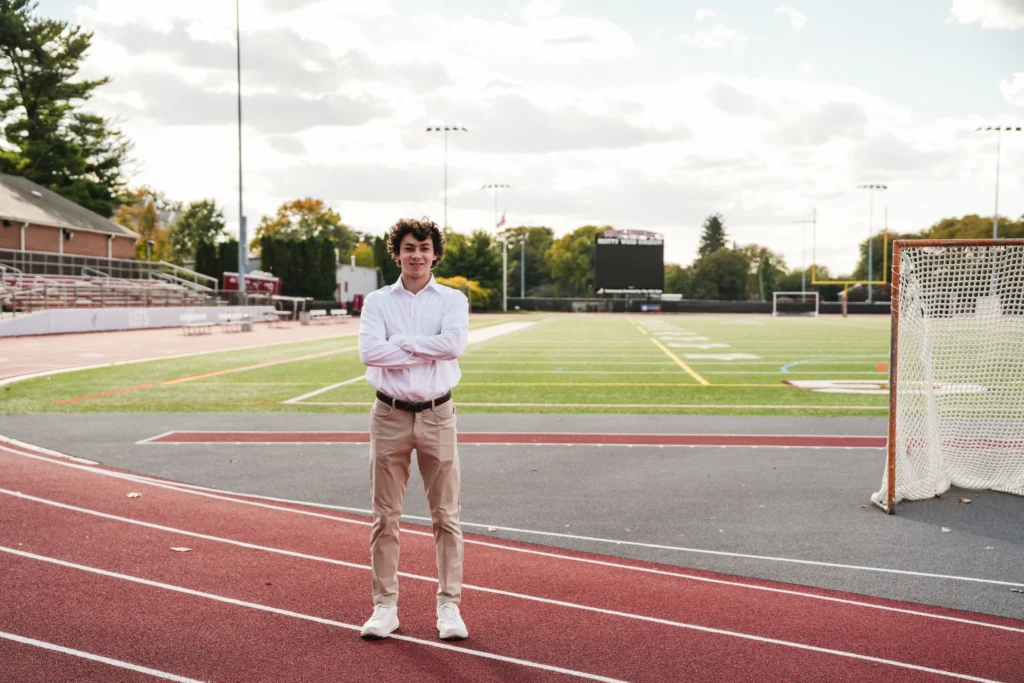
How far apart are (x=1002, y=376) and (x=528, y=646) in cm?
709

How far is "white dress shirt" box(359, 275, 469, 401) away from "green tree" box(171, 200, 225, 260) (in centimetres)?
9252

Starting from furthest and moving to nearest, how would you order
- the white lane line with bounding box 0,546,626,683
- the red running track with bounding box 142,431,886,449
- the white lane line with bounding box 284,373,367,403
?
the white lane line with bounding box 284,373,367,403 < the red running track with bounding box 142,431,886,449 < the white lane line with bounding box 0,546,626,683

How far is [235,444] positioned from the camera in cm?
1003

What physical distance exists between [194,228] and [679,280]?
70470 millimetres

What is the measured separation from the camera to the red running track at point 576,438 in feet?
33.2

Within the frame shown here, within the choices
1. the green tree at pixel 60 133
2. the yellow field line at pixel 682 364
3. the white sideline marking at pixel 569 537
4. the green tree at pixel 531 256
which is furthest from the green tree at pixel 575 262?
the white sideline marking at pixel 569 537

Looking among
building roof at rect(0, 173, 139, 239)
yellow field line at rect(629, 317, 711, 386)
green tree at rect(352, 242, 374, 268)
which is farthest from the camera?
green tree at rect(352, 242, 374, 268)

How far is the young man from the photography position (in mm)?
4246

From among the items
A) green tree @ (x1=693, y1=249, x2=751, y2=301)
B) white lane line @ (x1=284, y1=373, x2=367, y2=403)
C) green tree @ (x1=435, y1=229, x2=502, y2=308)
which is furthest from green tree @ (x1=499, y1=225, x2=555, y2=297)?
white lane line @ (x1=284, y1=373, x2=367, y2=403)

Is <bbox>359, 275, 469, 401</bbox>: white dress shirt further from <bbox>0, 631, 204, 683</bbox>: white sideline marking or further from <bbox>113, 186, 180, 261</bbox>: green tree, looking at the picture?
<bbox>113, 186, 180, 261</bbox>: green tree

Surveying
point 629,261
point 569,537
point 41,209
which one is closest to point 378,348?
point 569,537

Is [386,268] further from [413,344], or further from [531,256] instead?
[413,344]

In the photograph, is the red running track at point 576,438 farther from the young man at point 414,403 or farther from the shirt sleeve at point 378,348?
the shirt sleeve at point 378,348

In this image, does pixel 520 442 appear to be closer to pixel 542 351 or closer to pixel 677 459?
pixel 677 459
